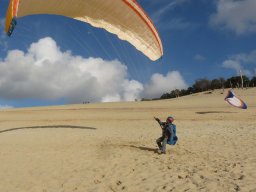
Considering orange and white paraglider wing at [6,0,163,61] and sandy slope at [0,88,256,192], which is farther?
orange and white paraglider wing at [6,0,163,61]

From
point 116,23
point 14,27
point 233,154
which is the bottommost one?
point 233,154

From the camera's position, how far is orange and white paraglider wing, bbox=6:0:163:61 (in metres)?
13.9

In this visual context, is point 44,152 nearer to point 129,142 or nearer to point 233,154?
point 129,142

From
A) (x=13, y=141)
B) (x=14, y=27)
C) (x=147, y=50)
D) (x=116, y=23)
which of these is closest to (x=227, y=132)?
(x=147, y=50)

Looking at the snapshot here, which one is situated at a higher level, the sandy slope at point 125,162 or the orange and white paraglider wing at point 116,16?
the orange and white paraglider wing at point 116,16

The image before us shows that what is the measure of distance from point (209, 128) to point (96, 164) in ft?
39.1

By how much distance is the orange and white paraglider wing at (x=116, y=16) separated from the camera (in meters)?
13.9

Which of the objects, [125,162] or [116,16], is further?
[116,16]

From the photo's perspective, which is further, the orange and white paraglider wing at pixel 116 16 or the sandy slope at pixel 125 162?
the orange and white paraglider wing at pixel 116 16

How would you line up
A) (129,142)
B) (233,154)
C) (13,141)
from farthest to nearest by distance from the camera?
(13,141) → (129,142) → (233,154)

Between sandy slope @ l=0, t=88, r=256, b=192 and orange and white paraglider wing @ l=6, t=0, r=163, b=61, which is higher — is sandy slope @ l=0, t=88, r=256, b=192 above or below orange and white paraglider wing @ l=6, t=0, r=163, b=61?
below

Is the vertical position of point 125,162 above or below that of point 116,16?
below

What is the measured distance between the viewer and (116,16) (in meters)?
14.9

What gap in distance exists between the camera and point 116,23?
15.5 metres
